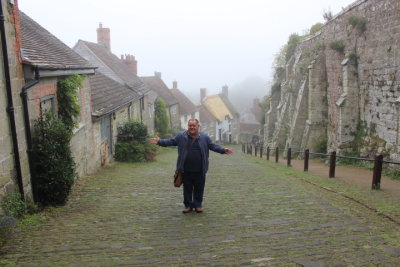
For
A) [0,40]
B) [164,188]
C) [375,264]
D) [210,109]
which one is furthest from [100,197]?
[210,109]

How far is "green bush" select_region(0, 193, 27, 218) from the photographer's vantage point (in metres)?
5.24

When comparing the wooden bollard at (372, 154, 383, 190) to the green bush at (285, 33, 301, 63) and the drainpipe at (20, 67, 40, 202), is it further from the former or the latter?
the green bush at (285, 33, 301, 63)

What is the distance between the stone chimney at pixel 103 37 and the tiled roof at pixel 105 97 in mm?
11312

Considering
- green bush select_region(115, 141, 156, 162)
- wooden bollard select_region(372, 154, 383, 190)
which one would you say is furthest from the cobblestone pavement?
→ green bush select_region(115, 141, 156, 162)

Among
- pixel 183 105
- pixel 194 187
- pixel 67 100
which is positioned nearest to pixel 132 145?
pixel 67 100

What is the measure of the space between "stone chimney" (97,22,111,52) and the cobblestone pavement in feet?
81.3

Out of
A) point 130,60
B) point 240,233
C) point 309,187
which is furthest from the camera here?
point 130,60

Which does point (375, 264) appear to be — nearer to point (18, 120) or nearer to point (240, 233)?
point (240, 233)

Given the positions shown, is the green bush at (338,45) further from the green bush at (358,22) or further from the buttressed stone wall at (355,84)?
the green bush at (358,22)

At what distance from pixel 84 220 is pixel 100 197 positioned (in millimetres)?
1842

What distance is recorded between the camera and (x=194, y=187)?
20.7 ft

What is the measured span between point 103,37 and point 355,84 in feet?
74.3

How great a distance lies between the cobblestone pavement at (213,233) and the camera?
421cm

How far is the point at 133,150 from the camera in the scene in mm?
16109
